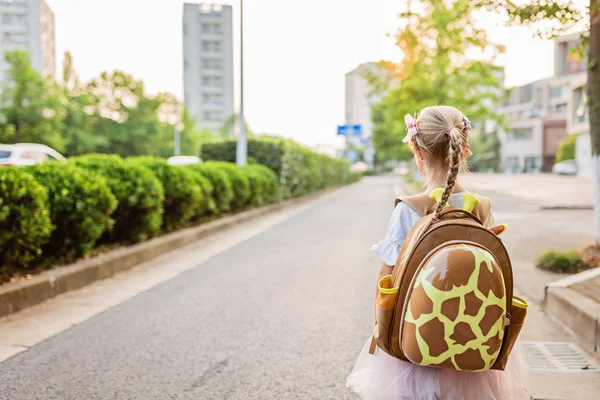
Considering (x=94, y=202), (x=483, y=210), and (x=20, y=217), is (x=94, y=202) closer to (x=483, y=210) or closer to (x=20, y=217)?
(x=20, y=217)

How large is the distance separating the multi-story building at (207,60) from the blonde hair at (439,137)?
358 ft

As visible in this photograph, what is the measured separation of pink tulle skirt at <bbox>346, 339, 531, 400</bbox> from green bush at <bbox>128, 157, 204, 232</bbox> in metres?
7.59

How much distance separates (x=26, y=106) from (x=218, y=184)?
31392 millimetres

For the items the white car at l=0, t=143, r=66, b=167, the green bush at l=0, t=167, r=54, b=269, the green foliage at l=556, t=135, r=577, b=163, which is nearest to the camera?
the green bush at l=0, t=167, r=54, b=269

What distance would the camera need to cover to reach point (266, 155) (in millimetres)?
19922

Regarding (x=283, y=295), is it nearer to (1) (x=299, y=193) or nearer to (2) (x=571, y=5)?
A: (2) (x=571, y=5)

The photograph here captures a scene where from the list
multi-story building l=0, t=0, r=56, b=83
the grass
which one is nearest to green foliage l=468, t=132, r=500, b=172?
multi-story building l=0, t=0, r=56, b=83

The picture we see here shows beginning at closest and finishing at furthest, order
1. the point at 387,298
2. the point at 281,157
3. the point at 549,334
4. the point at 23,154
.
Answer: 1. the point at 387,298
2. the point at 549,334
3. the point at 23,154
4. the point at 281,157

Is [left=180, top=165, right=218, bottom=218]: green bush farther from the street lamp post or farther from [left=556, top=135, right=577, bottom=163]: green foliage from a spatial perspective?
[left=556, top=135, right=577, bottom=163]: green foliage

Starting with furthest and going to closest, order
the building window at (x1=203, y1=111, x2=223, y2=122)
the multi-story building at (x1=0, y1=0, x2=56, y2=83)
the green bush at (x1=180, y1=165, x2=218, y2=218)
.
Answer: the building window at (x1=203, y1=111, x2=223, y2=122)
the multi-story building at (x1=0, y1=0, x2=56, y2=83)
the green bush at (x1=180, y1=165, x2=218, y2=218)

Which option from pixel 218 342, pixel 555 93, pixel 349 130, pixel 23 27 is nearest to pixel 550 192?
pixel 218 342

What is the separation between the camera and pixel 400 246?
2.23 metres

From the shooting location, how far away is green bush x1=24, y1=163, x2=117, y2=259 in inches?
250

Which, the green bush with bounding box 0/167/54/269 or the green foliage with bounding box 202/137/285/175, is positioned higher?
the green foliage with bounding box 202/137/285/175
